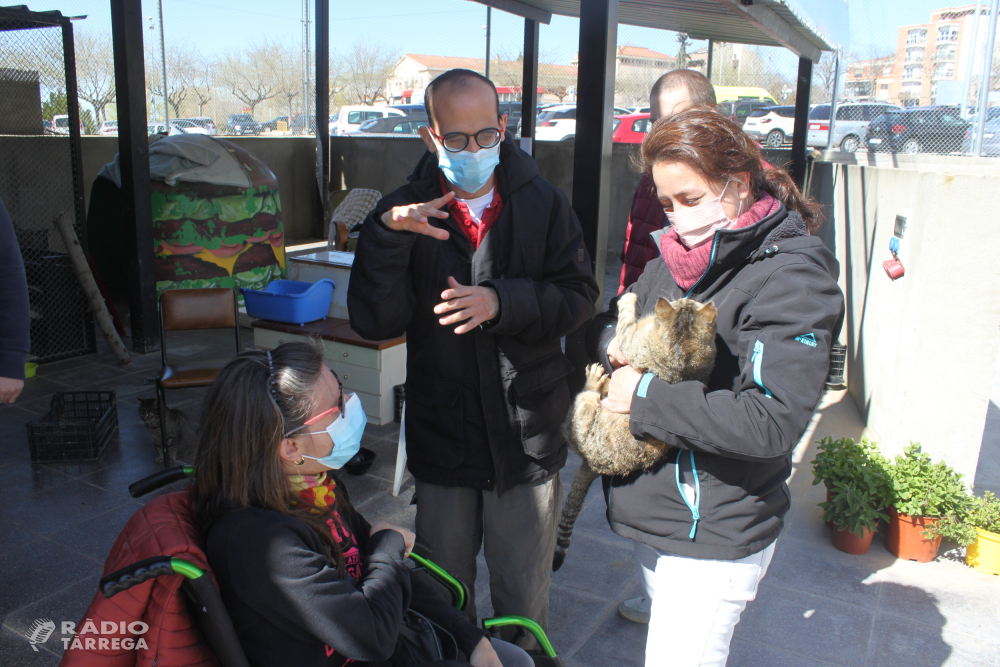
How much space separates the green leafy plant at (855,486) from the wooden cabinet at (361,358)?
2.72 metres

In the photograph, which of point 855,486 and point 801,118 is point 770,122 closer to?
point 801,118

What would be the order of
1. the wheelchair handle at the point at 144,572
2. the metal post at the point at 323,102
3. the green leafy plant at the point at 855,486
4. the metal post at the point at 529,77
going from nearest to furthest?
the wheelchair handle at the point at 144,572
the green leafy plant at the point at 855,486
the metal post at the point at 529,77
the metal post at the point at 323,102

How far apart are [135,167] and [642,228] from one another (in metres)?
5.42

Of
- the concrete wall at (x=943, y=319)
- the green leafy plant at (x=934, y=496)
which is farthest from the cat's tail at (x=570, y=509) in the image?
the concrete wall at (x=943, y=319)

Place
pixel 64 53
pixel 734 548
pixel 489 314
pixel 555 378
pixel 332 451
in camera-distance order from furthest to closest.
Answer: pixel 64 53
pixel 555 378
pixel 489 314
pixel 332 451
pixel 734 548

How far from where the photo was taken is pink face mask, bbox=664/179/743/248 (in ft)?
5.23

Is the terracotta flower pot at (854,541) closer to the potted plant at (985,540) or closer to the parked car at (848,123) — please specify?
the potted plant at (985,540)

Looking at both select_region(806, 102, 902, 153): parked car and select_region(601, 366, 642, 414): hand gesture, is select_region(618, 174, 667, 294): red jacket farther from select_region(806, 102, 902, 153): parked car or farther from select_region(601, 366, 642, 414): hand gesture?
select_region(806, 102, 902, 153): parked car

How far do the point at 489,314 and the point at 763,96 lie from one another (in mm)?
18172

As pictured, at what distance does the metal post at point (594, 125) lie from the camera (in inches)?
167

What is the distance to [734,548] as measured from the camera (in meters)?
1.55

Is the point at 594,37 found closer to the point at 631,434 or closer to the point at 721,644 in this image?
the point at 631,434

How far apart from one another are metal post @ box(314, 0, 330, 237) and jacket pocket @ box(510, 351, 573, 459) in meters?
10.3

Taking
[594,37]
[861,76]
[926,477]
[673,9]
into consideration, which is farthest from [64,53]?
[861,76]
